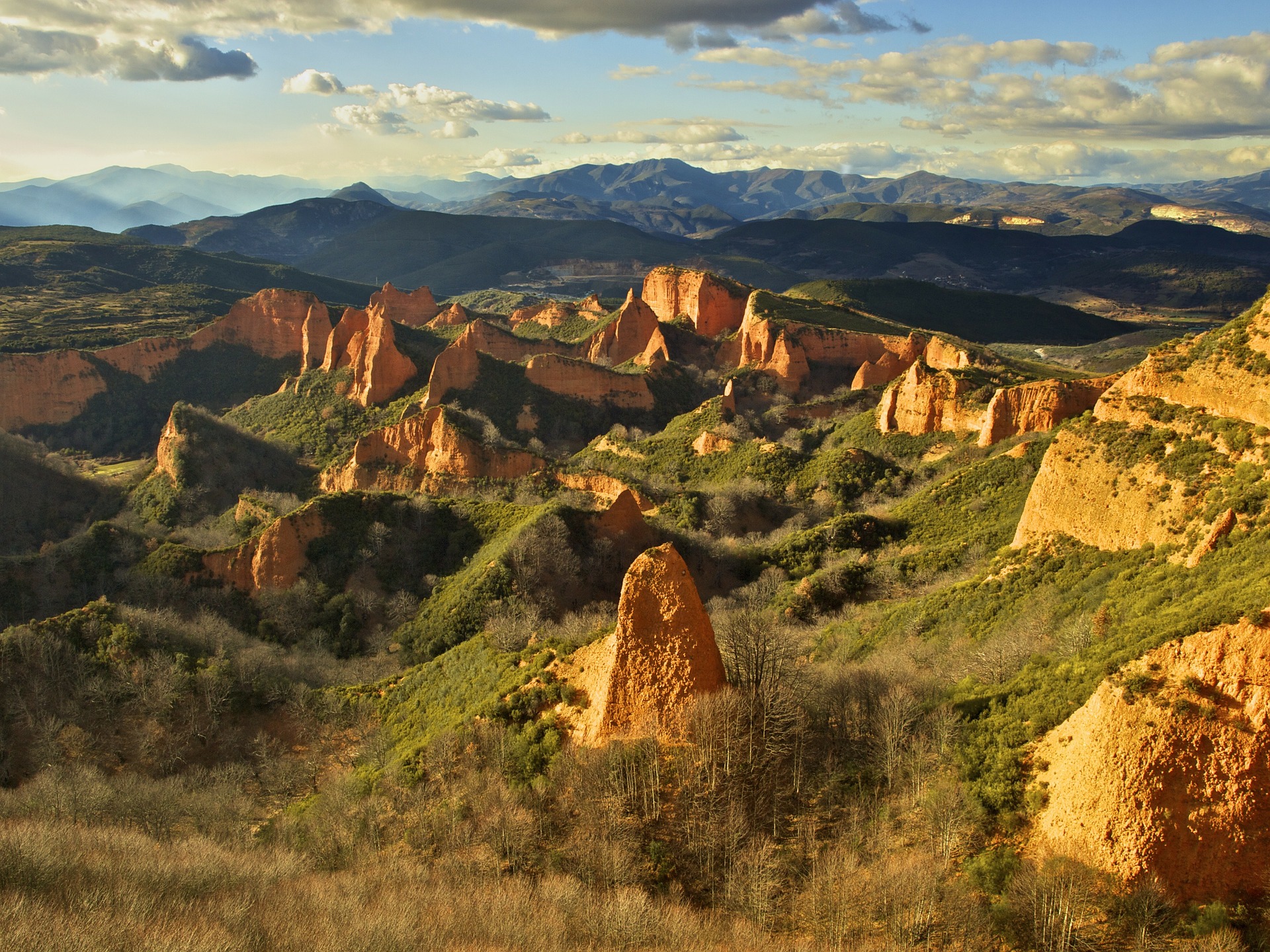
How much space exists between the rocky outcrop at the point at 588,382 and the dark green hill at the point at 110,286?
43464 millimetres

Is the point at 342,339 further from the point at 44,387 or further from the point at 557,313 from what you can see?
the point at 557,313

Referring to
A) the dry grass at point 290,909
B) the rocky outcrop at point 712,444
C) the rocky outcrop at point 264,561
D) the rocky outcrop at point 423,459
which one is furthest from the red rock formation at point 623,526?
the dry grass at point 290,909

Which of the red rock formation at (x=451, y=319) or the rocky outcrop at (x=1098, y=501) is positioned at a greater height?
the red rock formation at (x=451, y=319)

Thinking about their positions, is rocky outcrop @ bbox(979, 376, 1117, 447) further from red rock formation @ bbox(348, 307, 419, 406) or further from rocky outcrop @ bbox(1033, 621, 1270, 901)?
red rock formation @ bbox(348, 307, 419, 406)

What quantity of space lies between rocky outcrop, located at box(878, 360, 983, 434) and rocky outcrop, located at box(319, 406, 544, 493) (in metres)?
23.5

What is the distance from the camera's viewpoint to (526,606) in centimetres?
3619

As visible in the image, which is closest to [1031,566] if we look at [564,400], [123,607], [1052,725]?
[1052,725]

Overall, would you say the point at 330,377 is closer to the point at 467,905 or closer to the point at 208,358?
the point at 208,358

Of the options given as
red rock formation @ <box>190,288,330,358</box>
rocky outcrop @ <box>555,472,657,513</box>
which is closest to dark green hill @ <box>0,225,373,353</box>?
red rock formation @ <box>190,288,330,358</box>

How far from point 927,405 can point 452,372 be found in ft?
115

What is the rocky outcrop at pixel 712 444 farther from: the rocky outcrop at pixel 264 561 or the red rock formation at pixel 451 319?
the red rock formation at pixel 451 319

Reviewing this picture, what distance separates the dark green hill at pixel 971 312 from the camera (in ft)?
421

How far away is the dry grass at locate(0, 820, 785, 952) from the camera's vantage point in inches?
633

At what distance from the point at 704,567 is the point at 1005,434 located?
19825 millimetres
